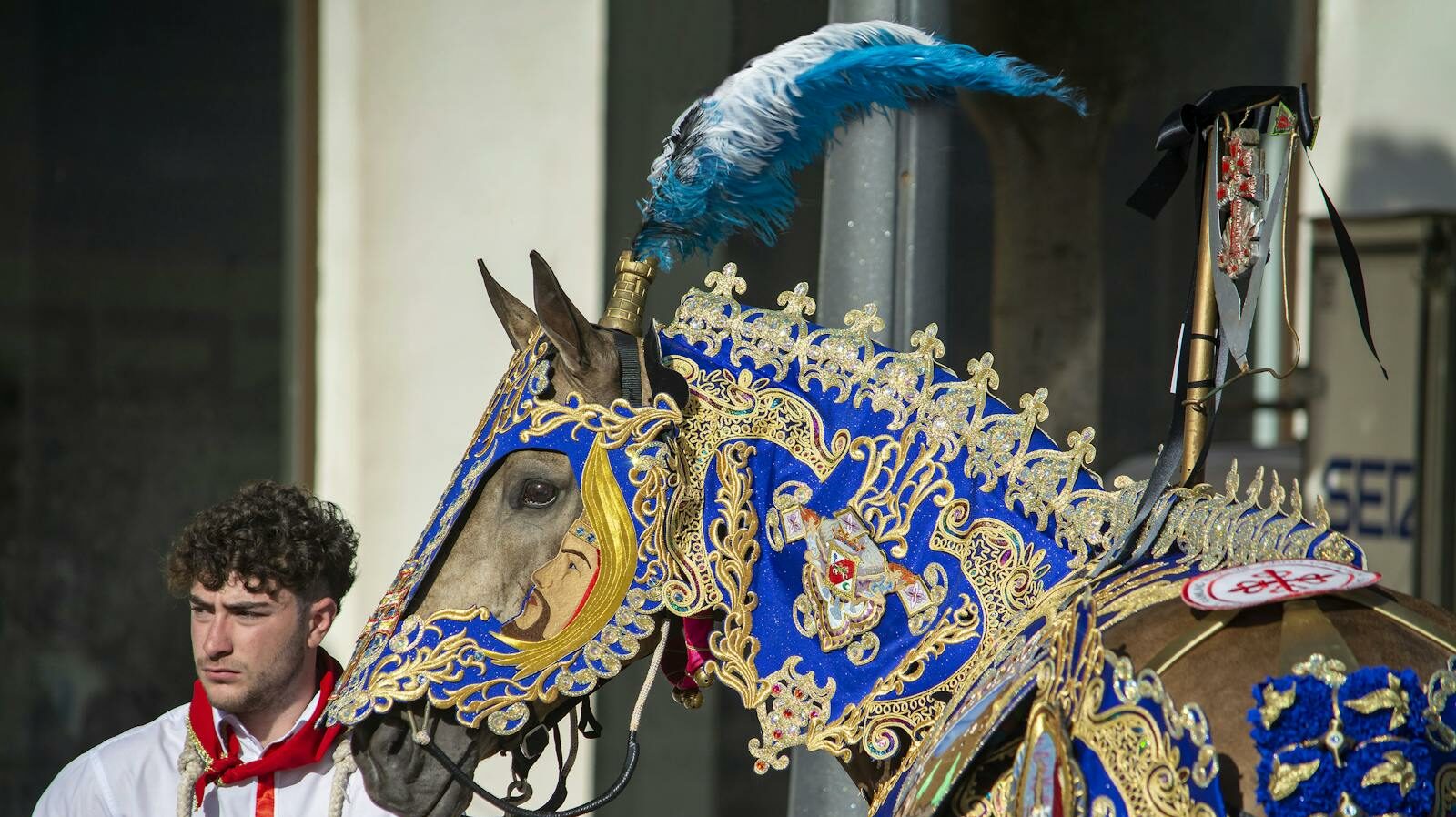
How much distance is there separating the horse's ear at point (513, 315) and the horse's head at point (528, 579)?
10cm

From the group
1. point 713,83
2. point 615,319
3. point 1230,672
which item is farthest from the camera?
point 713,83

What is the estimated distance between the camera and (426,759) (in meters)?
2.12

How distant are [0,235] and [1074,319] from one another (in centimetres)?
354

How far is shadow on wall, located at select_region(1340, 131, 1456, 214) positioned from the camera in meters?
5.04

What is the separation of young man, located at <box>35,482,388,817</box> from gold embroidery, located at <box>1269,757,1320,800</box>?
1346 millimetres

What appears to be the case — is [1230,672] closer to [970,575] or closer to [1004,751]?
[1004,751]

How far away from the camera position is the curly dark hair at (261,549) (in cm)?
234

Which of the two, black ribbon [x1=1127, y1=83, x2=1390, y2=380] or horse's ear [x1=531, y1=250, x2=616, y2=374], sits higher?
black ribbon [x1=1127, y1=83, x2=1390, y2=380]

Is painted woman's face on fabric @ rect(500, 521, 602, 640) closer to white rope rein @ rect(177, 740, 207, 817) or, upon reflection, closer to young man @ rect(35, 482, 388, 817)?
young man @ rect(35, 482, 388, 817)

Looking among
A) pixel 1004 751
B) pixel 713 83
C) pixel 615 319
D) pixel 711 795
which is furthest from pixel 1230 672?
pixel 711 795

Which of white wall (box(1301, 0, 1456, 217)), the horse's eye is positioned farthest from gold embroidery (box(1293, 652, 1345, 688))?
white wall (box(1301, 0, 1456, 217))

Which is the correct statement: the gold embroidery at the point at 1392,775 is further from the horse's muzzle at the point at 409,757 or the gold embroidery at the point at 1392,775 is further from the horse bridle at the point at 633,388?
the horse's muzzle at the point at 409,757

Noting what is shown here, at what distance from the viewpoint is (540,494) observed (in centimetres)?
211

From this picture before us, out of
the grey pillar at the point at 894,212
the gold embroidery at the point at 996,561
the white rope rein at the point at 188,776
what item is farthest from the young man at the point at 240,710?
the grey pillar at the point at 894,212
